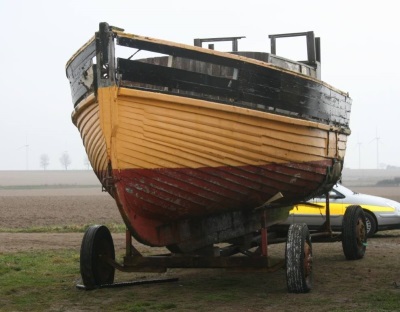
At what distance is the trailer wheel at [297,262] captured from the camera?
29.0 ft

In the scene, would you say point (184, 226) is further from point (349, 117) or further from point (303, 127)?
point (349, 117)

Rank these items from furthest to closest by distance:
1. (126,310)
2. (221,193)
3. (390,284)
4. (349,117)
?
(349,117) < (390,284) < (221,193) < (126,310)

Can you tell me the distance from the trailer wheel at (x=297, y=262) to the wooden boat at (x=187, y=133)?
1.96ft

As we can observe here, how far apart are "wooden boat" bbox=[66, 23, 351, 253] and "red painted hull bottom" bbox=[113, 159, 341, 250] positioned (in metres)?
0.01

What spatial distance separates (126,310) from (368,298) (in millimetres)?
2637

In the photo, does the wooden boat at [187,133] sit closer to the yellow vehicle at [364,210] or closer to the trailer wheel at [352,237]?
the trailer wheel at [352,237]

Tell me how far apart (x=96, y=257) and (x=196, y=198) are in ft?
6.01

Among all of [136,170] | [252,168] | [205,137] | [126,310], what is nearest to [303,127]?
[252,168]

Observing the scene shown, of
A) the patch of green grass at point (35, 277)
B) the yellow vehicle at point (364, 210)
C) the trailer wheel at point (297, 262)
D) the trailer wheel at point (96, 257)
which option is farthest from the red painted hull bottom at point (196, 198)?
the yellow vehicle at point (364, 210)

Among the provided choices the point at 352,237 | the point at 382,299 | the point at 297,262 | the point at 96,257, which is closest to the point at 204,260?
the point at 297,262

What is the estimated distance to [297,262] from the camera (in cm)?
884

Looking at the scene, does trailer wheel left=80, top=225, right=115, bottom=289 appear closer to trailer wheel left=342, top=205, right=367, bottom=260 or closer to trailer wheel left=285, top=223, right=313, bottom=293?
trailer wheel left=285, top=223, right=313, bottom=293

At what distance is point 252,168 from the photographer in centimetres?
911

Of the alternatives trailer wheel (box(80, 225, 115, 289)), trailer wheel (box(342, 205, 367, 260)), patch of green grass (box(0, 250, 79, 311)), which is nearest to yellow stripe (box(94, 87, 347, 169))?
trailer wheel (box(80, 225, 115, 289))
